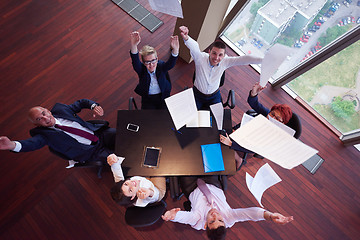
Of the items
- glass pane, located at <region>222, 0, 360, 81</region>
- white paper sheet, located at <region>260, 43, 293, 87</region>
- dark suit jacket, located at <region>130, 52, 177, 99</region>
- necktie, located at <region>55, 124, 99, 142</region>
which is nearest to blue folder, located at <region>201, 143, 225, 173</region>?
white paper sheet, located at <region>260, 43, 293, 87</region>

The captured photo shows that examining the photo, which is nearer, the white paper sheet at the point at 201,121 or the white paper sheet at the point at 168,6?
the white paper sheet at the point at 168,6

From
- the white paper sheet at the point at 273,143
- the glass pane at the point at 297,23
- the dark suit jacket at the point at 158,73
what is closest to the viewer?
the white paper sheet at the point at 273,143

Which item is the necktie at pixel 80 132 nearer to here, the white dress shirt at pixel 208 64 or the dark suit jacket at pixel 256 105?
the white dress shirt at pixel 208 64

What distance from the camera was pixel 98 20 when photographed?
3703mm

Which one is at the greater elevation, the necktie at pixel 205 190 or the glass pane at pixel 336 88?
the glass pane at pixel 336 88

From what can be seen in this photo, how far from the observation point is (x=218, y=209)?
6.41 ft

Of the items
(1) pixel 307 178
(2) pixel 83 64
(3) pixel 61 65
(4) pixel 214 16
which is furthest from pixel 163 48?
(1) pixel 307 178

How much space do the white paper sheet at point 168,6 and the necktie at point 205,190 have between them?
1.53m

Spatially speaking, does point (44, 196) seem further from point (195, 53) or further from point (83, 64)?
point (195, 53)

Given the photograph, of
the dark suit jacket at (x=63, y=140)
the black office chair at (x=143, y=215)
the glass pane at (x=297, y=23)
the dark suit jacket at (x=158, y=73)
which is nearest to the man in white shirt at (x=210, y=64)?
the dark suit jacket at (x=158, y=73)

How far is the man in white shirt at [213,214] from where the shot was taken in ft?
5.67

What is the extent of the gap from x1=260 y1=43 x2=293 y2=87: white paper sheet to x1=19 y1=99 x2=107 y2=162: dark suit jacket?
1774mm

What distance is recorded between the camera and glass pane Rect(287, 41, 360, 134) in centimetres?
270

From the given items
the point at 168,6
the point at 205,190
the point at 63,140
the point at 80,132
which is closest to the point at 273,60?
the point at 168,6
